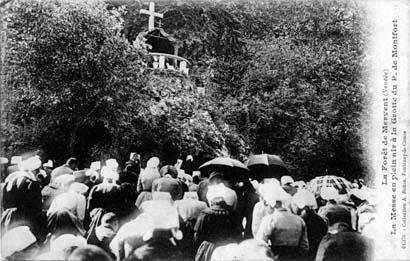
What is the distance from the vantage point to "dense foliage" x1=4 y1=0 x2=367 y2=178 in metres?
5.25

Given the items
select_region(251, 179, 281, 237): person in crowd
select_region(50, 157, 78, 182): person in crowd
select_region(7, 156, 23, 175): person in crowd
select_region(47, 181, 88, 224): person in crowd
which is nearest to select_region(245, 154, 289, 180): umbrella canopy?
select_region(251, 179, 281, 237): person in crowd

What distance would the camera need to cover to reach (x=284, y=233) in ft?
13.6

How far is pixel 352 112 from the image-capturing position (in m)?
5.34

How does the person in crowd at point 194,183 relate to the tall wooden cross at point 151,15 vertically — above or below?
below

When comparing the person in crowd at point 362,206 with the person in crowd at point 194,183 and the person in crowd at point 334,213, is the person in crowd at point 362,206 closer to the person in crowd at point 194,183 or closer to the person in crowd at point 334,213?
the person in crowd at point 334,213

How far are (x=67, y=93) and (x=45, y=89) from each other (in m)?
0.26

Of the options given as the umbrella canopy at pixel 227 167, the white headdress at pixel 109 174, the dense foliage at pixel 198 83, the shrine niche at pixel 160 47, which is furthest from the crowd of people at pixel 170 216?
the shrine niche at pixel 160 47

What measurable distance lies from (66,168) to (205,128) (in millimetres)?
1725

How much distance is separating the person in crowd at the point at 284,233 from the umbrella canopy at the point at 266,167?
86 centimetres

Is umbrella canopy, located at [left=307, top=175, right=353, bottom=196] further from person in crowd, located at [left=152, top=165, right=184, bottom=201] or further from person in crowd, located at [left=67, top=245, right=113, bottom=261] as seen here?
person in crowd, located at [left=67, top=245, right=113, bottom=261]

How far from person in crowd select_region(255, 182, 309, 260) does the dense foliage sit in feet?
4.23

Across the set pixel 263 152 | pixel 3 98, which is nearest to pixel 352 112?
pixel 263 152

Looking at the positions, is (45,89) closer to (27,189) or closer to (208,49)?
(27,189)

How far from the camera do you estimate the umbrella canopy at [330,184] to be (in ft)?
16.7
